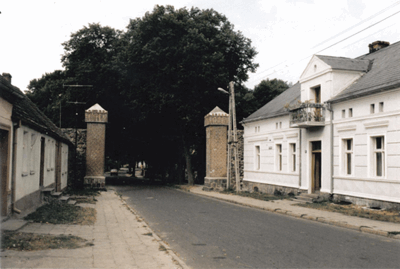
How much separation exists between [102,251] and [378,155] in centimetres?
1328

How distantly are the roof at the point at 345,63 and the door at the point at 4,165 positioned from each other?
618 inches

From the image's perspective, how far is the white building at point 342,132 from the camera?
16.8 m

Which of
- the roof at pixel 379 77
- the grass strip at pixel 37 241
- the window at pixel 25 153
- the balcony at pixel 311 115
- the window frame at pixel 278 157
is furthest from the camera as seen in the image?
the window frame at pixel 278 157

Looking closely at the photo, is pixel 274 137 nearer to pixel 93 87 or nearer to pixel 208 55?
pixel 208 55

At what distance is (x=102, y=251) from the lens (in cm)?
865

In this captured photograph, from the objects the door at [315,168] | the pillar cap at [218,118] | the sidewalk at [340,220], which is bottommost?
the sidewalk at [340,220]

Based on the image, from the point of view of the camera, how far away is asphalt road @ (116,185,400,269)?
803 centimetres

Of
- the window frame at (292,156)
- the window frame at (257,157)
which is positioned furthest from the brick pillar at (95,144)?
the window frame at (292,156)

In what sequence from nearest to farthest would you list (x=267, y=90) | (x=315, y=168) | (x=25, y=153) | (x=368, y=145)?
(x=25, y=153) → (x=368, y=145) → (x=315, y=168) → (x=267, y=90)

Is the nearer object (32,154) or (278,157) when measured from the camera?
(32,154)

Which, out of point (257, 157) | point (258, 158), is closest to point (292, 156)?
point (258, 158)

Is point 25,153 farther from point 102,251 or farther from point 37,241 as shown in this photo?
point 102,251

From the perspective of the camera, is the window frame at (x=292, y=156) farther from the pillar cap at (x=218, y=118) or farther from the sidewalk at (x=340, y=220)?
the pillar cap at (x=218, y=118)

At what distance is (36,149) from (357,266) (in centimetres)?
1250
